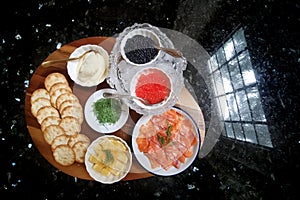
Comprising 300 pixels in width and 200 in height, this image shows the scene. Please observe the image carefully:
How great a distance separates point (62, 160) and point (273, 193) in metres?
0.54

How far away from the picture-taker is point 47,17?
1315 millimetres

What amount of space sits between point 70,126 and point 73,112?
0.04 meters

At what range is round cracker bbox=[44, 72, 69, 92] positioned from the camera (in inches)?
48.4

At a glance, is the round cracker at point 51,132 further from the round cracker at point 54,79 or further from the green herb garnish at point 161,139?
Result: the green herb garnish at point 161,139

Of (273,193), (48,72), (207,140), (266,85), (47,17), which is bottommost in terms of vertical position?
(273,193)

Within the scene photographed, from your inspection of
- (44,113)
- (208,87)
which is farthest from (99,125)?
(208,87)

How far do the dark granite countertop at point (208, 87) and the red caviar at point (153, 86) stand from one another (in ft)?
0.44

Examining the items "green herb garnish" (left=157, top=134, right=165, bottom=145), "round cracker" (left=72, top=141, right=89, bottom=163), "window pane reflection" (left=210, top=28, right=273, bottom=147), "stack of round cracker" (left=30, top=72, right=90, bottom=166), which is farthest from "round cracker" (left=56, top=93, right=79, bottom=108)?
"window pane reflection" (left=210, top=28, right=273, bottom=147)

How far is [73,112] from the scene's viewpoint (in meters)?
1.24

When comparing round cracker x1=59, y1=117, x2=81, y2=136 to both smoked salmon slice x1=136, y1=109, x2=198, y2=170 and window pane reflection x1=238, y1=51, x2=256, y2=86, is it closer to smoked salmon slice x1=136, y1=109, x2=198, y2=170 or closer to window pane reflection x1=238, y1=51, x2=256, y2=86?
smoked salmon slice x1=136, y1=109, x2=198, y2=170

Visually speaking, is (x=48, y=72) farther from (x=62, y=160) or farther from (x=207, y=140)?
(x=207, y=140)

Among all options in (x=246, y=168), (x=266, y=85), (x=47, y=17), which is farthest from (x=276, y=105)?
(x=47, y=17)

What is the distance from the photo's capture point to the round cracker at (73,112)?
123 cm

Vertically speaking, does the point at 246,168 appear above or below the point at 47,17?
below
